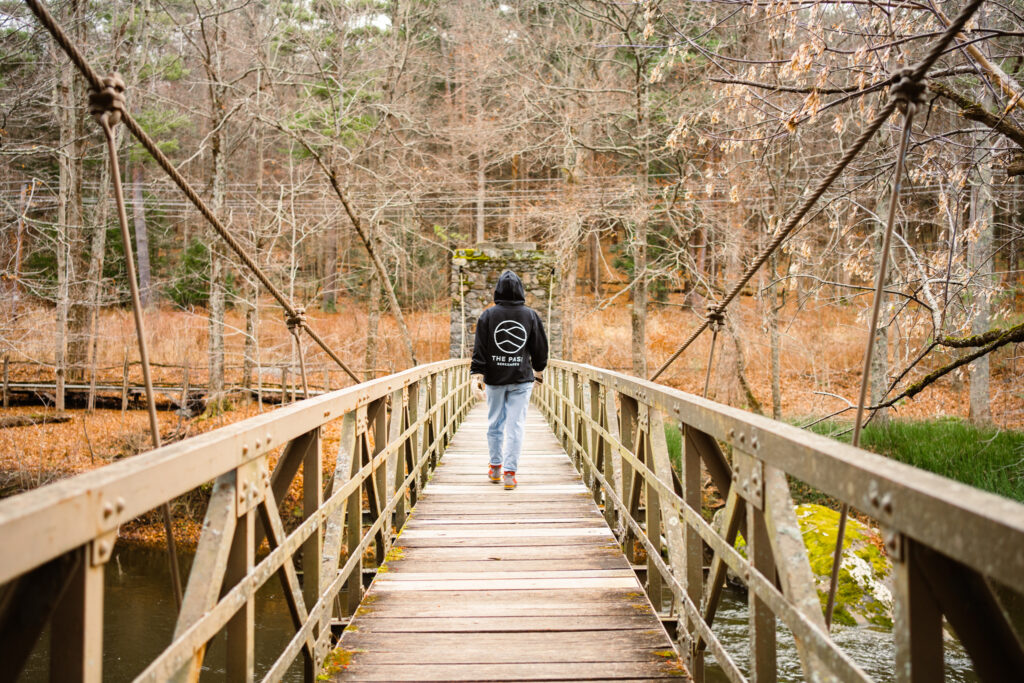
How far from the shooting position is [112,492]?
1.34 m

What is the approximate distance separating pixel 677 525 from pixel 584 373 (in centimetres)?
264

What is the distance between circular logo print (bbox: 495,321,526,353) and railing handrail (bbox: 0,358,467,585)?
336cm

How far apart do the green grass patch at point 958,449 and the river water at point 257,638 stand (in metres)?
2.18

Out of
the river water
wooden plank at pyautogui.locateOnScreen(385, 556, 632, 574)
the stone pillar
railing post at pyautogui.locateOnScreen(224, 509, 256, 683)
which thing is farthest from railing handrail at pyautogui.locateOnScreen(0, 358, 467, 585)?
the stone pillar

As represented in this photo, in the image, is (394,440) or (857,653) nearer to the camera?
(394,440)

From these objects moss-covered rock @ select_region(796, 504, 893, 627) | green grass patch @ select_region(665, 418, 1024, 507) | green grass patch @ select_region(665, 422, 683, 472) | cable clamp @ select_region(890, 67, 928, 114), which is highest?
cable clamp @ select_region(890, 67, 928, 114)

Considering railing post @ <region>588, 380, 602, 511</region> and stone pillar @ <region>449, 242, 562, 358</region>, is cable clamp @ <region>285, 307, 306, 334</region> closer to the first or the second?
railing post @ <region>588, 380, 602, 511</region>

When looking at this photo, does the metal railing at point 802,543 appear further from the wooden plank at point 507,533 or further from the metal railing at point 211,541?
the metal railing at point 211,541

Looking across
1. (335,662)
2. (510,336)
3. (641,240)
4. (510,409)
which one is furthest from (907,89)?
(641,240)

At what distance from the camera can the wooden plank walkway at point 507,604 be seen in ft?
8.84

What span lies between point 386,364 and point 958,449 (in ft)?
52.4

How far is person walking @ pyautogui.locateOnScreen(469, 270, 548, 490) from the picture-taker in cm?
556

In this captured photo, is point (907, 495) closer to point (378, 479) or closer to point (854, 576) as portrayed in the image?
point (378, 479)

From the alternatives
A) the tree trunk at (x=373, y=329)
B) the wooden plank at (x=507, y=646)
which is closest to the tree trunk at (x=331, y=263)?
the tree trunk at (x=373, y=329)
